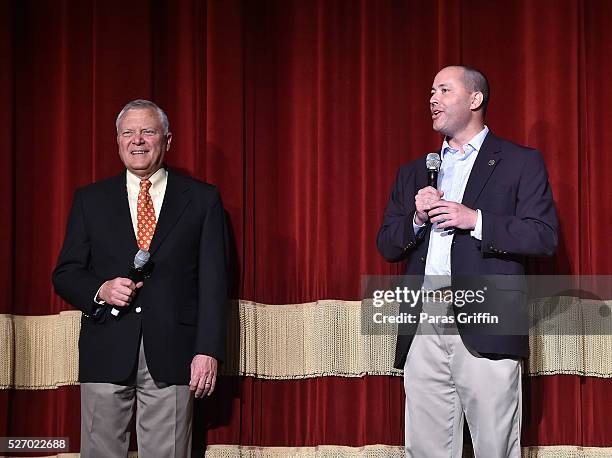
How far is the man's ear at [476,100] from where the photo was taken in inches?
131

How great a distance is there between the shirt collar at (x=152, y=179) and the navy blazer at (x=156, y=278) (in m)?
0.03

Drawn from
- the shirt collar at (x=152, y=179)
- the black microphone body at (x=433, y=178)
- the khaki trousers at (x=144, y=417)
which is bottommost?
the khaki trousers at (x=144, y=417)

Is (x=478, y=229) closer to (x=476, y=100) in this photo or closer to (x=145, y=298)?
(x=476, y=100)

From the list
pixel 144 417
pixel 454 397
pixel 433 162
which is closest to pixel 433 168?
pixel 433 162

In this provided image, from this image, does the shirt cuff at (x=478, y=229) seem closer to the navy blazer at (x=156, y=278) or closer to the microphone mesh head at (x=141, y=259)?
the navy blazer at (x=156, y=278)

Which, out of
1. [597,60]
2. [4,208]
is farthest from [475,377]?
[4,208]

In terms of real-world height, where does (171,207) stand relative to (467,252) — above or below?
above

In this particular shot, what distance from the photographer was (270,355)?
386cm

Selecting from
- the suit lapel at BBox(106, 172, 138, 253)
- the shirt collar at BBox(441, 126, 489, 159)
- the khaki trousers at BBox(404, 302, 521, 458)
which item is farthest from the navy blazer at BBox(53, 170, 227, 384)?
the shirt collar at BBox(441, 126, 489, 159)

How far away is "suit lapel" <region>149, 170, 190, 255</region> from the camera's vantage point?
3.29 metres

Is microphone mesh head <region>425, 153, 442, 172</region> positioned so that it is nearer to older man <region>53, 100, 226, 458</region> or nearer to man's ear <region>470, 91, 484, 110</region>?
man's ear <region>470, 91, 484, 110</region>

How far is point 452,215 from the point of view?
2.99 m

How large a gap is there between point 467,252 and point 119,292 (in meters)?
1.15

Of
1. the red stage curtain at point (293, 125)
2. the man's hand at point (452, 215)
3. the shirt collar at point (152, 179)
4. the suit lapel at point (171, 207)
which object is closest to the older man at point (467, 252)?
the man's hand at point (452, 215)
